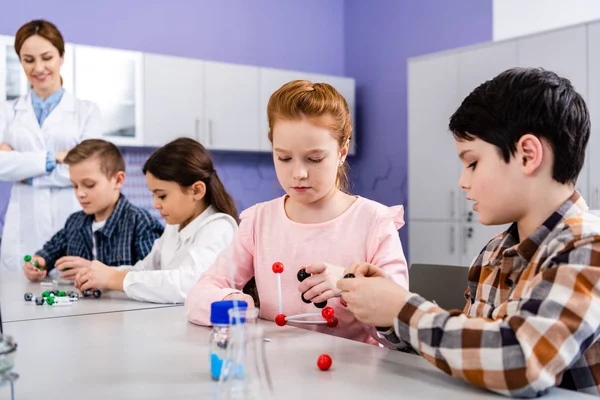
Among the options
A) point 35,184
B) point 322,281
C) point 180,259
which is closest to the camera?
point 322,281

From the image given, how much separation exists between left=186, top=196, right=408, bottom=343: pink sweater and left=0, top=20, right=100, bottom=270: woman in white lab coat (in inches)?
75.7

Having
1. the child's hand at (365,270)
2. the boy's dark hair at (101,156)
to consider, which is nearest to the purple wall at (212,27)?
the boy's dark hair at (101,156)

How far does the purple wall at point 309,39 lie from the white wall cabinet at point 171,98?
0.24 m

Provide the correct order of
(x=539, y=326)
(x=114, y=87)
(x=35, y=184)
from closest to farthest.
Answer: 1. (x=539, y=326)
2. (x=35, y=184)
3. (x=114, y=87)

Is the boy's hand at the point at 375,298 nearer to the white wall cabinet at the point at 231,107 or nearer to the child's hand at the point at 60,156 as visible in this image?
the child's hand at the point at 60,156

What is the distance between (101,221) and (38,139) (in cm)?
101

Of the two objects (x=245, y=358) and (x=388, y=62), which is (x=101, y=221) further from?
(x=388, y=62)

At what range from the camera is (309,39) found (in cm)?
470

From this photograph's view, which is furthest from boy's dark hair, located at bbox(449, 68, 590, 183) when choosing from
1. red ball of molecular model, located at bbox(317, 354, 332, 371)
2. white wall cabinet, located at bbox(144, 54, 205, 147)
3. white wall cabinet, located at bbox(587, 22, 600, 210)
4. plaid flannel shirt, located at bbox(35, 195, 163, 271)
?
white wall cabinet, located at bbox(144, 54, 205, 147)

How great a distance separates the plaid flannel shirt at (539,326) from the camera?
755 mm

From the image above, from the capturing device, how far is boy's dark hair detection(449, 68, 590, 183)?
0.88 meters

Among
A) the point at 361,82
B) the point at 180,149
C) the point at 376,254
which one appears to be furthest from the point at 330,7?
the point at 376,254

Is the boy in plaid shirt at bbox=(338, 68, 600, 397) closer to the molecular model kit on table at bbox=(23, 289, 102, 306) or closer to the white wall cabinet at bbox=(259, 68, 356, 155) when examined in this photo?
the molecular model kit on table at bbox=(23, 289, 102, 306)

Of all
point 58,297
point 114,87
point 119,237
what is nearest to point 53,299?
point 58,297
